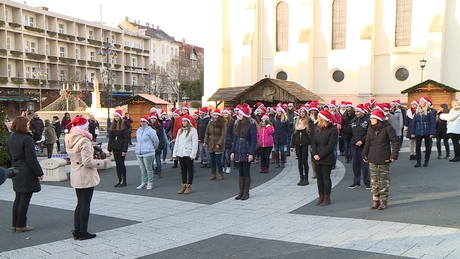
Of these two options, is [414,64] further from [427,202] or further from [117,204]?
[117,204]

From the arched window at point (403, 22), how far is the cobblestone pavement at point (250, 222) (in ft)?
88.2

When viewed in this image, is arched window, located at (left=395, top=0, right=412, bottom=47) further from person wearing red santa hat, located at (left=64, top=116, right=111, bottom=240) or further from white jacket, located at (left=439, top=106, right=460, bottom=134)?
person wearing red santa hat, located at (left=64, top=116, right=111, bottom=240)

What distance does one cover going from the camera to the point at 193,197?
925 cm

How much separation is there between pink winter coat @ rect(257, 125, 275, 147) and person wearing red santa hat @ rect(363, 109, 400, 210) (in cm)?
488

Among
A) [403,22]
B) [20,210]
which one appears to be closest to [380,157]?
[20,210]

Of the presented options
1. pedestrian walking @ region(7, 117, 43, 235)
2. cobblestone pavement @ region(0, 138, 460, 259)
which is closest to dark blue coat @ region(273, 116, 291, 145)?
cobblestone pavement @ region(0, 138, 460, 259)

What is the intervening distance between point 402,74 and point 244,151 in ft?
98.3

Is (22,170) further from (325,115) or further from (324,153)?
(325,115)

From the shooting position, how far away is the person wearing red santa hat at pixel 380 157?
7.40m

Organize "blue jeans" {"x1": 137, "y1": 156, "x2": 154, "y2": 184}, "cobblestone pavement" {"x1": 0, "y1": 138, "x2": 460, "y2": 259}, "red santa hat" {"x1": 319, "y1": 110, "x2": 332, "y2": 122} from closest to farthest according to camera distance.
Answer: "cobblestone pavement" {"x1": 0, "y1": 138, "x2": 460, "y2": 259}
"red santa hat" {"x1": 319, "y1": 110, "x2": 332, "y2": 122}
"blue jeans" {"x1": 137, "y1": 156, "x2": 154, "y2": 184}

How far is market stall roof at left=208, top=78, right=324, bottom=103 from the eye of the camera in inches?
850

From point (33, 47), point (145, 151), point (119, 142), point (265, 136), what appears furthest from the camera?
point (33, 47)

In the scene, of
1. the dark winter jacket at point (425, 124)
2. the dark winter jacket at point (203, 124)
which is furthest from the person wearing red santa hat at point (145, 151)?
the dark winter jacket at point (425, 124)

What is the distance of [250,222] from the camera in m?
7.05
